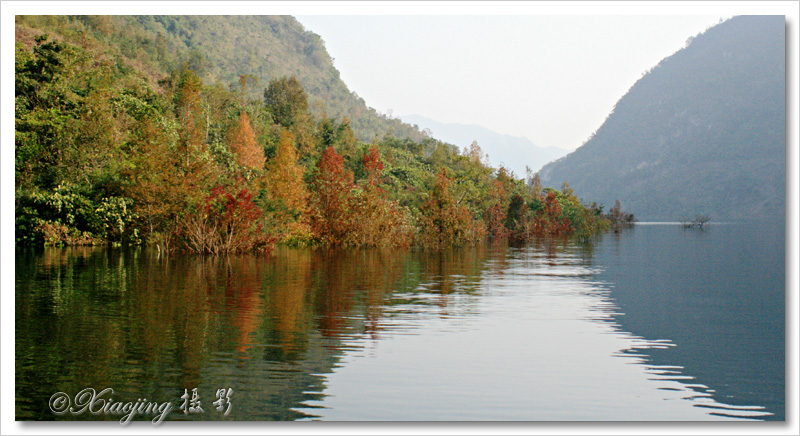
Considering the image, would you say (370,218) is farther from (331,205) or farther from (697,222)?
(697,222)

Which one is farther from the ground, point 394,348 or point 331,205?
point 331,205

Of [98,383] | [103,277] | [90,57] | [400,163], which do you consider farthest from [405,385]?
[400,163]

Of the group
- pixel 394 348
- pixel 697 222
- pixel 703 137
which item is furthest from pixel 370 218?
pixel 697 222

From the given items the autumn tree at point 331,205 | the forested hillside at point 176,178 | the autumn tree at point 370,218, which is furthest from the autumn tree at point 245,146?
the autumn tree at point 370,218

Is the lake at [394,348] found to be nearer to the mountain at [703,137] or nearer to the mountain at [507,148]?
the mountain at [703,137]

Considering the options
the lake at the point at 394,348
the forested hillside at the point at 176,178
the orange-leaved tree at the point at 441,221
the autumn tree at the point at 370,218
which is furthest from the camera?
the orange-leaved tree at the point at 441,221

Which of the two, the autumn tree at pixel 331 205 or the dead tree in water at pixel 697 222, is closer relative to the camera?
the autumn tree at pixel 331 205
